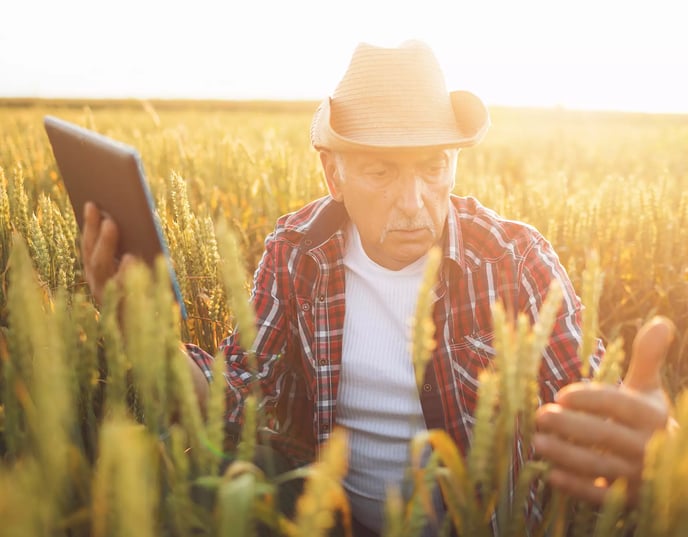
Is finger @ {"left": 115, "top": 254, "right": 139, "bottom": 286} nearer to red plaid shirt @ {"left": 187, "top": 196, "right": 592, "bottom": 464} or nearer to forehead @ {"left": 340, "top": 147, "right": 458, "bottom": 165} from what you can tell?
red plaid shirt @ {"left": 187, "top": 196, "right": 592, "bottom": 464}

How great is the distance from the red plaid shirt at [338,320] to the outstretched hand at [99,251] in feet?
1.12

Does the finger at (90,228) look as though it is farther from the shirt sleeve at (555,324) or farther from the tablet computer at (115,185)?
the shirt sleeve at (555,324)

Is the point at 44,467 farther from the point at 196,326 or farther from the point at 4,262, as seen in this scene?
the point at 4,262

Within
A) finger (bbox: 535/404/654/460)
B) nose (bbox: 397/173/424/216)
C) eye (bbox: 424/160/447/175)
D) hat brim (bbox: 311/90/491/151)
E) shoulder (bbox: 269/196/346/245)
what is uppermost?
hat brim (bbox: 311/90/491/151)

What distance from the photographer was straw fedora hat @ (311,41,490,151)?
1.52 m

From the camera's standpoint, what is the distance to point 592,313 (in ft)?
2.24

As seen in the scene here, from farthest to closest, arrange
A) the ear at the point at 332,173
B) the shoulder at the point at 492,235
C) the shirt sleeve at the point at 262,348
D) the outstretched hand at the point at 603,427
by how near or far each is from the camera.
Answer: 1. the ear at the point at 332,173
2. the shoulder at the point at 492,235
3. the shirt sleeve at the point at 262,348
4. the outstretched hand at the point at 603,427

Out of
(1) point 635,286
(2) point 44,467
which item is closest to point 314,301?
(2) point 44,467

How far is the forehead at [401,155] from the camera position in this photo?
1.50 metres

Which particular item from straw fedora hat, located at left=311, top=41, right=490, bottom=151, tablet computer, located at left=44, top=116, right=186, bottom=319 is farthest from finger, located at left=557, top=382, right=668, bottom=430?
straw fedora hat, located at left=311, top=41, right=490, bottom=151

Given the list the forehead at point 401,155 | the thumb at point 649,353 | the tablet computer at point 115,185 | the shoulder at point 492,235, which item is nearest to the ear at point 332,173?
the forehead at point 401,155

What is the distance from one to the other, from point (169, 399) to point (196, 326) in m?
0.94

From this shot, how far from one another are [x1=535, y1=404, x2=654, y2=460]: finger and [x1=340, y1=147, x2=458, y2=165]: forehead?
0.88 m

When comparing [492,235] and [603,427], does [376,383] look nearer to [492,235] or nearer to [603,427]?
[492,235]
